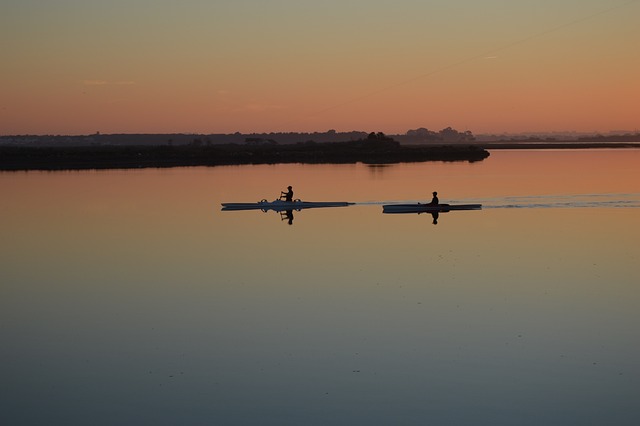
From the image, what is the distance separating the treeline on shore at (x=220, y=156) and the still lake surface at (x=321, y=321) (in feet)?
244

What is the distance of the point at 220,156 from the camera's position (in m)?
136

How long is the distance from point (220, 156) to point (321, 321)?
384 feet

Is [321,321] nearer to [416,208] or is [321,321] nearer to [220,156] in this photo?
[416,208]

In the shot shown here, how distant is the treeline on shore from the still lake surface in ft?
244

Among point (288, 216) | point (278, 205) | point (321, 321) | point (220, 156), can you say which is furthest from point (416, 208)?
point (220, 156)

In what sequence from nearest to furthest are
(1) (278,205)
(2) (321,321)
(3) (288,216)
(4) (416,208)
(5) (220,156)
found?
1. (2) (321,321)
2. (4) (416,208)
3. (3) (288,216)
4. (1) (278,205)
5. (5) (220,156)

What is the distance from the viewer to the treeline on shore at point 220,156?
116188 mm

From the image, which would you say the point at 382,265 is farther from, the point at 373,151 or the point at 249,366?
the point at 373,151

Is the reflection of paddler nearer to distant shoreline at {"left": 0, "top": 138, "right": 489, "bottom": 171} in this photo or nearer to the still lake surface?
the still lake surface

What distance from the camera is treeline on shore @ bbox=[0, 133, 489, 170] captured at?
116 meters

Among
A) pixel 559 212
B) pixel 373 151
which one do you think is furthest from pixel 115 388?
pixel 373 151

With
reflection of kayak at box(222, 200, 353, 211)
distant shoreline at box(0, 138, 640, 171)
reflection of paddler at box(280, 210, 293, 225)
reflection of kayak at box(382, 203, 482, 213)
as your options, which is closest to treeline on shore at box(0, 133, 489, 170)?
distant shoreline at box(0, 138, 640, 171)

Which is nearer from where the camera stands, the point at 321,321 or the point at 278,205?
the point at 321,321

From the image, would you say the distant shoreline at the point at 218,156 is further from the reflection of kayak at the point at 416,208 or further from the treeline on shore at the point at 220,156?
the reflection of kayak at the point at 416,208
